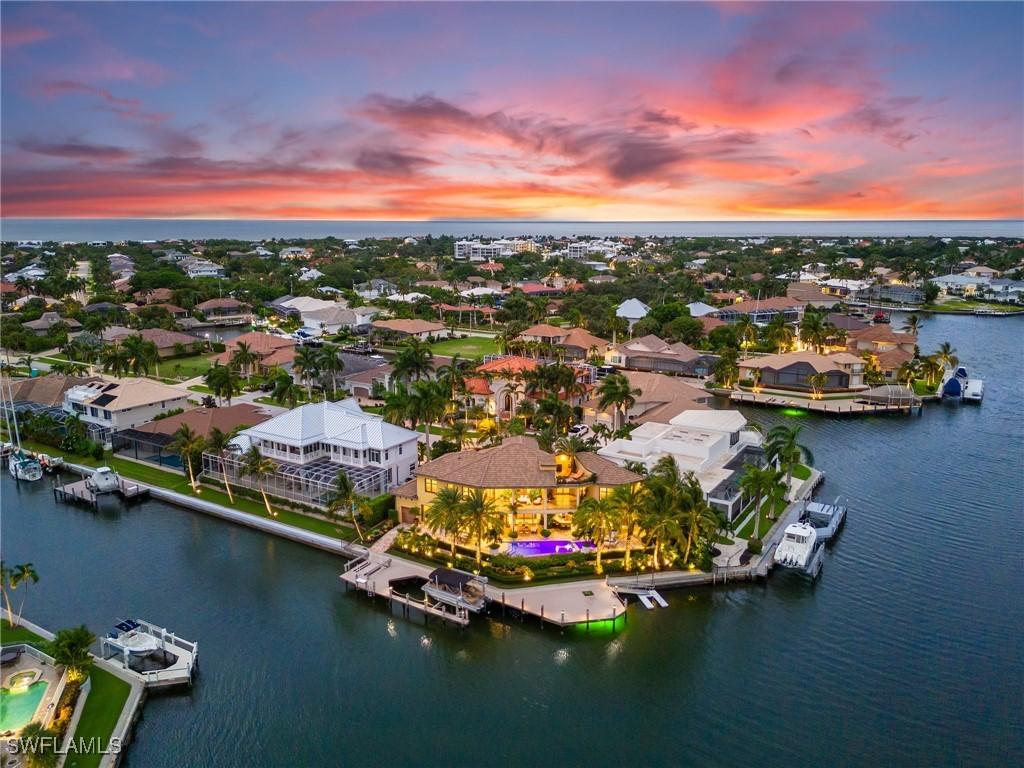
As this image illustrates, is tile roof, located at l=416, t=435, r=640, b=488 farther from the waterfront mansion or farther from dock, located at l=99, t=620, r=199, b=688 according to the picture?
dock, located at l=99, t=620, r=199, b=688

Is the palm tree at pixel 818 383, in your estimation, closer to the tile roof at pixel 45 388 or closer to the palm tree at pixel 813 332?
the palm tree at pixel 813 332

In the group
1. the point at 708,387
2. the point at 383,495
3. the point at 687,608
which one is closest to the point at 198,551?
the point at 383,495

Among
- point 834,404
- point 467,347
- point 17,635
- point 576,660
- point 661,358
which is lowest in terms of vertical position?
point 576,660

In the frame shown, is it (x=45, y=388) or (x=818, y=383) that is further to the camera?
(x=818, y=383)

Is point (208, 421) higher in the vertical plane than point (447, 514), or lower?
higher

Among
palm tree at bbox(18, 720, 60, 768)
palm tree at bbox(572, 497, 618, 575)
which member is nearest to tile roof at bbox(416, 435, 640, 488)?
palm tree at bbox(572, 497, 618, 575)

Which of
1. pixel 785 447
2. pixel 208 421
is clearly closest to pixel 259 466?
pixel 208 421

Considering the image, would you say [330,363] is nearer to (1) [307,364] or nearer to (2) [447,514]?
(1) [307,364]
